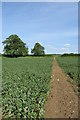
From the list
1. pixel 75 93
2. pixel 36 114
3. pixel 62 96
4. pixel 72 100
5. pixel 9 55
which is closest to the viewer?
pixel 36 114

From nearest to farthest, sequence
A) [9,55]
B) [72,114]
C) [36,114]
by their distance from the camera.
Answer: [36,114] → [72,114] → [9,55]

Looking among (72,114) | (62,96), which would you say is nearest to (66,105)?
(72,114)

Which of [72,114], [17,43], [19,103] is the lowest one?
[72,114]

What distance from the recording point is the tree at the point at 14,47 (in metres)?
76.1

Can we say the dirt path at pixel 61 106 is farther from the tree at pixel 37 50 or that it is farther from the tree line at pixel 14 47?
the tree at pixel 37 50

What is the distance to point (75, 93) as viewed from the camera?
9555 mm

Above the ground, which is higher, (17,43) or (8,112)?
(17,43)

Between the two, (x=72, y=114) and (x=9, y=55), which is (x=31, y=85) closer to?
(x=72, y=114)

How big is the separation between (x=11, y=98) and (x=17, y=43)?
72.8m

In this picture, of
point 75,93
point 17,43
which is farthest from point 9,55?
point 75,93

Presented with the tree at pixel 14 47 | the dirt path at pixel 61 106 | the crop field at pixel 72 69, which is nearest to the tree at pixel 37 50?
the tree at pixel 14 47

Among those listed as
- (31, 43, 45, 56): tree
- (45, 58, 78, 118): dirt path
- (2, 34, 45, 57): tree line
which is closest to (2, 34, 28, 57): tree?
(2, 34, 45, 57): tree line

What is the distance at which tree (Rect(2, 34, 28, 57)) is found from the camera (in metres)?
76.1

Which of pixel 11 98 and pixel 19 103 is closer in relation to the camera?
pixel 19 103
